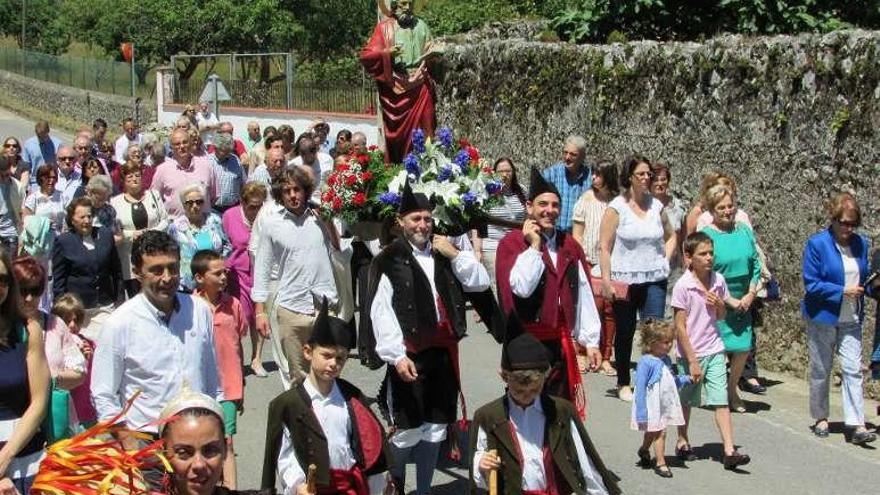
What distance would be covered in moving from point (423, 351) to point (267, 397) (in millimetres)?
3564

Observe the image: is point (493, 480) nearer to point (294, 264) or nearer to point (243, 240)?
point (294, 264)

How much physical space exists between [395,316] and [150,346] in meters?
2.05

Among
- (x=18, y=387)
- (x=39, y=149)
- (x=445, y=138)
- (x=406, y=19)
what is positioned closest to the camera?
(x=18, y=387)

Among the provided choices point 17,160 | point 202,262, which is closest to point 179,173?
point 17,160

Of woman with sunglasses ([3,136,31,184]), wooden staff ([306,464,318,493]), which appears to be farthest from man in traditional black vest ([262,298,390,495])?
woman with sunglasses ([3,136,31,184])

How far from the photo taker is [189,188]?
438 inches

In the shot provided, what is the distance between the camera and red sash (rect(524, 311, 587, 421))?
8.40 meters

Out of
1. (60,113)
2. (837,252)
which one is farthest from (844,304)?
(60,113)

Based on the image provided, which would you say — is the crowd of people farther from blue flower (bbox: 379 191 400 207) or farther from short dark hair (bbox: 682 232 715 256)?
blue flower (bbox: 379 191 400 207)

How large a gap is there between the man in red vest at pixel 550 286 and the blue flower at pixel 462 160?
876 mm

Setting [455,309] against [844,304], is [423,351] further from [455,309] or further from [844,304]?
[844,304]

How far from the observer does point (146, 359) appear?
21.0 feet

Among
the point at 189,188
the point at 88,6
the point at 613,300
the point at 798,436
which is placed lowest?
the point at 798,436

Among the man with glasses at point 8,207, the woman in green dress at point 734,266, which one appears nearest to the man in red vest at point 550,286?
the woman in green dress at point 734,266
